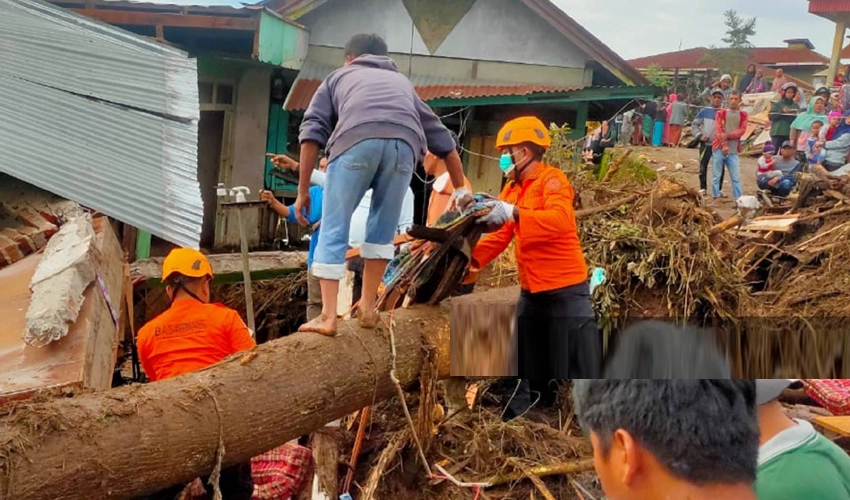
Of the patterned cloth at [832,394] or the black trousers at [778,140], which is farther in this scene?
the black trousers at [778,140]

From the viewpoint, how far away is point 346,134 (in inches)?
139

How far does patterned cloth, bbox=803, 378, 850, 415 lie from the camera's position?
4520 mm

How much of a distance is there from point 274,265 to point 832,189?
660 cm

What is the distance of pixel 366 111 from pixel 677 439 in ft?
8.18

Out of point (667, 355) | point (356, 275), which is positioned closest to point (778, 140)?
point (356, 275)

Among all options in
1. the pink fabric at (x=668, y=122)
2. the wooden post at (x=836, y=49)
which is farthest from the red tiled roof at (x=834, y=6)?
the pink fabric at (x=668, y=122)

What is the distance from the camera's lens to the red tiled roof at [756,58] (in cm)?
2134

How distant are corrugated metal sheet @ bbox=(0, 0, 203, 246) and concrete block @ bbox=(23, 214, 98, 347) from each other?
0.31 meters

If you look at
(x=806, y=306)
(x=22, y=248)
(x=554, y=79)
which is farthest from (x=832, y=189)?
(x=22, y=248)

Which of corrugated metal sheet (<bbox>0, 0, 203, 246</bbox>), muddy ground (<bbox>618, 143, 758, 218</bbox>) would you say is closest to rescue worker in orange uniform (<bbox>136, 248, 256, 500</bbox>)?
corrugated metal sheet (<bbox>0, 0, 203, 246</bbox>)

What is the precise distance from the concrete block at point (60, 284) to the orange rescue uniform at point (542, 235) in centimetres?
210

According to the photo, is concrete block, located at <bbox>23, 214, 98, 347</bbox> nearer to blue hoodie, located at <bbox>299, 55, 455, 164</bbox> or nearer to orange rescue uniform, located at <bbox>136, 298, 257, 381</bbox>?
orange rescue uniform, located at <bbox>136, 298, 257, 381</bbox>

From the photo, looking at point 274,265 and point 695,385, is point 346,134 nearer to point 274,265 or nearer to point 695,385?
point 695,385

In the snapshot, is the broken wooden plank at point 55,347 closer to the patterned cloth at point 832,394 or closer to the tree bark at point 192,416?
the tree bark at point 192,416
